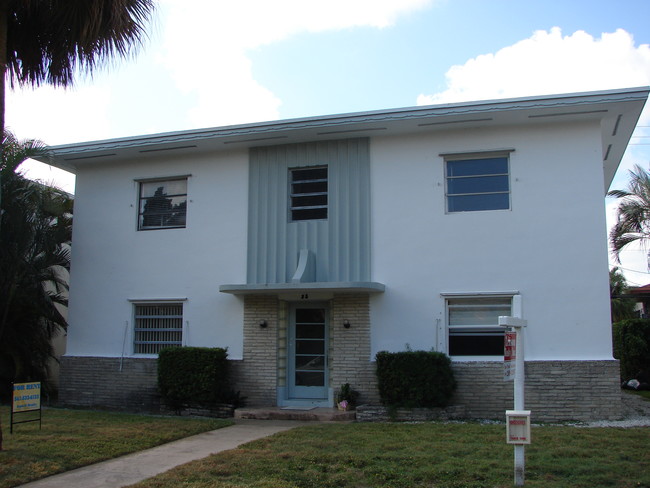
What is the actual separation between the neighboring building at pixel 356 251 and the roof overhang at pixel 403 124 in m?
0.04

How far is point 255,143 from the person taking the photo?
582 inches

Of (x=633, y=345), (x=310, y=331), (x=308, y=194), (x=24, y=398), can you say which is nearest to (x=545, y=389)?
(x=310, y=331)

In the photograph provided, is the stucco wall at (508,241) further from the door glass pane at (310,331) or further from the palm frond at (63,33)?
the palm frond at (63,33)

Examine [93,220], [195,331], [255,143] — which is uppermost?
[255,143]

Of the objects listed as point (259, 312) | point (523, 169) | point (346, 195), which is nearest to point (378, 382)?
point (259, 312)

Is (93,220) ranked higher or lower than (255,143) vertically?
lower

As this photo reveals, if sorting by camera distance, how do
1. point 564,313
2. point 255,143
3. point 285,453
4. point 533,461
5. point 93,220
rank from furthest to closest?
point 93,220, point 255,143, point 564,313, point 285,453, point 533,461

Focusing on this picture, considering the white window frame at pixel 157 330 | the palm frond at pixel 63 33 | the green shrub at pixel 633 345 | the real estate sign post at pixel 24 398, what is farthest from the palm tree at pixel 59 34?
the green shrub at pixel 633 345

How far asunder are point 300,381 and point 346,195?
13.4ft

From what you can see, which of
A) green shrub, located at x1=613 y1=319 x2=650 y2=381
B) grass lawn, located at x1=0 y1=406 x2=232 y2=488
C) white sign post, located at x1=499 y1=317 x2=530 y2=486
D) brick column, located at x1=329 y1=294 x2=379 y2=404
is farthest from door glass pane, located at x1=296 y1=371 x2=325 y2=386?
green shrub, located at x1=613 y1=319 x2=650 y2=381

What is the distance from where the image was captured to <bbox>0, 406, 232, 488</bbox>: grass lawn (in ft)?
26.9

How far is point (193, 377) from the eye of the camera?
44.8 ft

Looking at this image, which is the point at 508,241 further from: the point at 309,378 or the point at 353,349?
the point at 309,378

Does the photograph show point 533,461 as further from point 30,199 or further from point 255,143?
point 30,199
